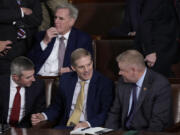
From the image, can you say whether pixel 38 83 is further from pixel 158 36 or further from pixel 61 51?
pixel 158 36

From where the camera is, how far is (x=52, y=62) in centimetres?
505

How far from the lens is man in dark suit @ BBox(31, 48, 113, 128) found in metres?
4.18

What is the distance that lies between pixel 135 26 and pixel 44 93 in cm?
135

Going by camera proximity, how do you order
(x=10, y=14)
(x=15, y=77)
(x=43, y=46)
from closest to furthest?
(x=15, y=77) < (x=10, y=14) < (x=43, y=46)

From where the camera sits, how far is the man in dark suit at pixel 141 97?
3.79 metres

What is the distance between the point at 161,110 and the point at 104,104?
582mm

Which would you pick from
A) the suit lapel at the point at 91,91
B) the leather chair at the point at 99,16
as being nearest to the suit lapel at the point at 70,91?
the suit lapel at the point at 91,91

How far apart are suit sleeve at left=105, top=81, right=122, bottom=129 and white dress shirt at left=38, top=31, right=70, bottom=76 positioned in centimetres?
113

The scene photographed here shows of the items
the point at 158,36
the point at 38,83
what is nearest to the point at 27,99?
the point at 38,83

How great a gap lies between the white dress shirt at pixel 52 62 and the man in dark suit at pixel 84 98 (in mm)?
661

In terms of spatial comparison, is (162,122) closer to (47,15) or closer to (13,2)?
(13,2)

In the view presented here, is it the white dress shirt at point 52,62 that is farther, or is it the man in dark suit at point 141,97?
the white dress shirt at point 52,62

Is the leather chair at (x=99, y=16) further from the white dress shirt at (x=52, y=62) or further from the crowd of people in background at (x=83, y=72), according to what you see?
the white dress shirt at (x=52, y=62)

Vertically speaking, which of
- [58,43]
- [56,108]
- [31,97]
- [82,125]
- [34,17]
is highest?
[34,17]
